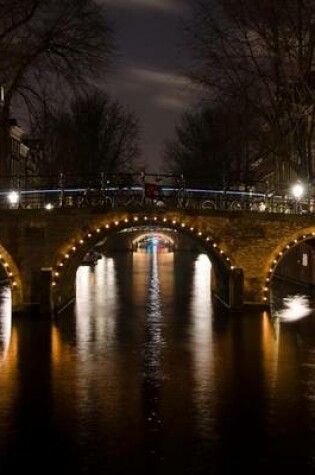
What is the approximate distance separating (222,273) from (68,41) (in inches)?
431

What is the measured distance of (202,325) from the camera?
30.5 meters

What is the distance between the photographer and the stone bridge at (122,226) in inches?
1272

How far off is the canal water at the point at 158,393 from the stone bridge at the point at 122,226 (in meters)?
1.06

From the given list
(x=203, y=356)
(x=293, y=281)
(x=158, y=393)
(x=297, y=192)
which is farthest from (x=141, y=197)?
(x=293, y=281)

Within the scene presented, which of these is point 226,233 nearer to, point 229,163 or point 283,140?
point 283,140

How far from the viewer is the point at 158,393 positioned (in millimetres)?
19016

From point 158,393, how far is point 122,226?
1499 centimetres

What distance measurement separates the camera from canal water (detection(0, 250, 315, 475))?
14.3 meters

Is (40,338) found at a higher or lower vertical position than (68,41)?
lower

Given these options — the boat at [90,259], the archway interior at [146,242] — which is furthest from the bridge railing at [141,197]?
the archway interior at [146,242]

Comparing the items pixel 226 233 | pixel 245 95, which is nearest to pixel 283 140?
pixel 245 95

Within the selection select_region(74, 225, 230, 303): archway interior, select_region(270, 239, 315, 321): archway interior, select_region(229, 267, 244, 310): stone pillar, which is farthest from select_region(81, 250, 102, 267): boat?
select_region(229, 267, 244, 310): stone pillar

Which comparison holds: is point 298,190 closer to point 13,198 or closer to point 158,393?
point 13,198

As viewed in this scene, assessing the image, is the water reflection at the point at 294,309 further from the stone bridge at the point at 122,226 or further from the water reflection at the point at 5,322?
the water reflection at the point at 5,322
